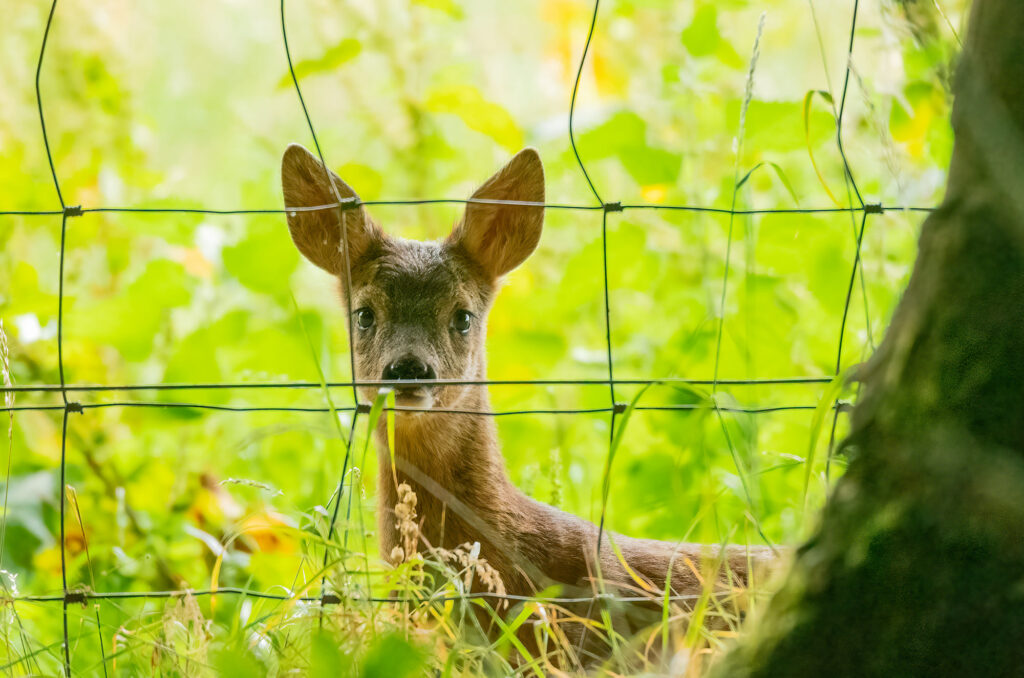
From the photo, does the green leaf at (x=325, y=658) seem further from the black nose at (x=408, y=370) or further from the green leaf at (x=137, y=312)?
the green leaf at (x=137, y=312)

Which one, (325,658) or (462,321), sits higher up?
(462,321)

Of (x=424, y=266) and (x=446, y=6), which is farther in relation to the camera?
(x=446, y=6)

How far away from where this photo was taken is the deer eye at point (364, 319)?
3.30m

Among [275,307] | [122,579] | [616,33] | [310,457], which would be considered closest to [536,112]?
[616,33]

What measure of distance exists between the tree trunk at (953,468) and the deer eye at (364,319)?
2.09m

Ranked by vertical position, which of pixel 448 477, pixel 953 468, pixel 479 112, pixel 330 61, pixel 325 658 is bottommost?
pixel 448 477

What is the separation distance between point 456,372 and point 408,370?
1.22 feet

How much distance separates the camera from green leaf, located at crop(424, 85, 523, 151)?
3.69m

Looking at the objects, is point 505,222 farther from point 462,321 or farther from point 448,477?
point 448,477

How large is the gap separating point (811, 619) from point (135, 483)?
2.93m

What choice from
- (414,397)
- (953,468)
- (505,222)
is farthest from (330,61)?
(953,468)

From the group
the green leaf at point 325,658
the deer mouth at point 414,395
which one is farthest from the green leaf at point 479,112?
the green leaf at point 325,658

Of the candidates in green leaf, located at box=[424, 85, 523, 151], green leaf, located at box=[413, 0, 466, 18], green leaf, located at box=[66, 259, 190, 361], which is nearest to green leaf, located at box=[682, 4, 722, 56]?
green leaf, located at box=[424, 85, 523, 151]

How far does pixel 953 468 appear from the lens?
1353mm
